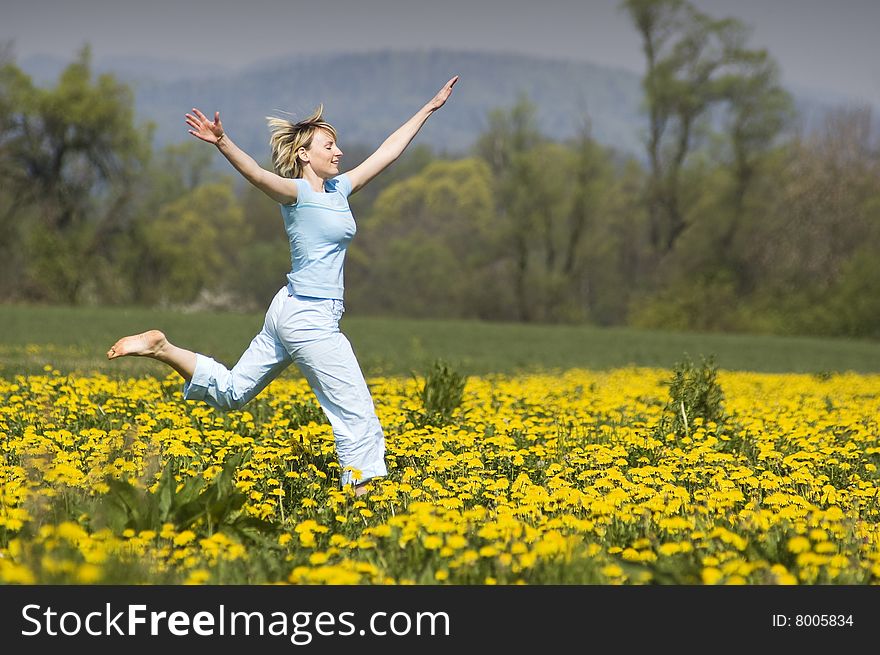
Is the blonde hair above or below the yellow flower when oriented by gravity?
above

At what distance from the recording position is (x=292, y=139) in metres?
5.50

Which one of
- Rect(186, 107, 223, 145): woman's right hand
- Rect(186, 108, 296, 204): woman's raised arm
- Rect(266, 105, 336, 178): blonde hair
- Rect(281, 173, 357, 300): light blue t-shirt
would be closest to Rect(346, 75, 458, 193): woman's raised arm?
Rect(266, 105, 336, 178): blonde hair

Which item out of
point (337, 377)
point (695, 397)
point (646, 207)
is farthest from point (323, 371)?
point (646, 207)

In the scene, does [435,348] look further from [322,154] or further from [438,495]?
[438,495]

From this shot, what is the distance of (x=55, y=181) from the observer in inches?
1983

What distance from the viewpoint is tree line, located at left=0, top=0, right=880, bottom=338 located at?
4741 centimetres

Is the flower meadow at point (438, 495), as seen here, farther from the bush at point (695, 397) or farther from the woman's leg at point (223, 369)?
the woman's leg at point (223, 369)

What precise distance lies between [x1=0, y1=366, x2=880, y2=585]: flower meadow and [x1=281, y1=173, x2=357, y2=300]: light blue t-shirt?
1.07 meters

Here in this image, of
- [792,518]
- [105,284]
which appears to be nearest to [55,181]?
[105,284]

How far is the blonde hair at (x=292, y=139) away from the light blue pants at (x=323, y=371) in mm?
705

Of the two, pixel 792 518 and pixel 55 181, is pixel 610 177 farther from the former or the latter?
pixel 792 518

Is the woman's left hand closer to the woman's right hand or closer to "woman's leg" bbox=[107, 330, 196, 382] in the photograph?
the woman's right hand

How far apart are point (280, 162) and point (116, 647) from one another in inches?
123

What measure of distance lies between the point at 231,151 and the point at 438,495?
2.14 meters
